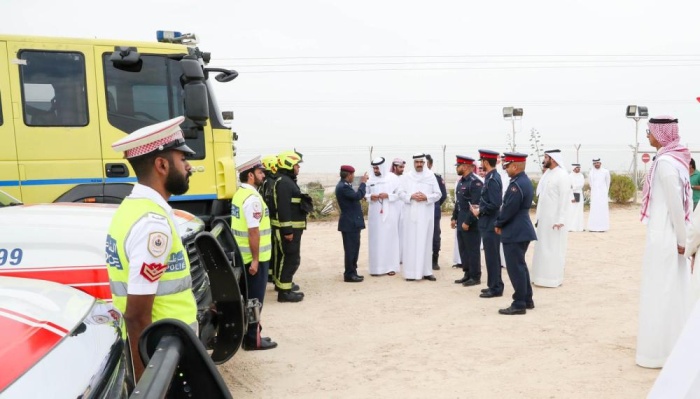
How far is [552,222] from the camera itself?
29.2ft

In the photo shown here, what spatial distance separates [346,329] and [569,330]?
2.37 metres

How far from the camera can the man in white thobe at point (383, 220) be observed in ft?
34.2

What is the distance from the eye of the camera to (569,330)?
21.7 ft

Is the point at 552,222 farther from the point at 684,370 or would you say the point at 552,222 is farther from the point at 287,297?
the point at 684,370

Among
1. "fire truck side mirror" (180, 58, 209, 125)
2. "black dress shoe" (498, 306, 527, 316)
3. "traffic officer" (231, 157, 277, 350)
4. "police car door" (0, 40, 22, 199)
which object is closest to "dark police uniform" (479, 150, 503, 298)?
"black dress shoe" (498, 306, 527, 316)

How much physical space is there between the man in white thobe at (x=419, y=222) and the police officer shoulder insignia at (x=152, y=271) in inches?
287

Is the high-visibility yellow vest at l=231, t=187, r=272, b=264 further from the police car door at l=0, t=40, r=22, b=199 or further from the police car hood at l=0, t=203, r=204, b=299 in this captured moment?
the police car hood at l=0, t=203, r=204, b=299

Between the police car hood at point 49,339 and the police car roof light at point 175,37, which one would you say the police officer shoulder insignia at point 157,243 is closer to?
the police car hood at point 49,339

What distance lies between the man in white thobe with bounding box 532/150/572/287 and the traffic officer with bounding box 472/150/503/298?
98 cm

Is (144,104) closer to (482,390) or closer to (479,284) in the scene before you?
(482,390)

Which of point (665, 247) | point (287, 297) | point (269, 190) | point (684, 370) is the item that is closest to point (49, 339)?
point (684, 370)

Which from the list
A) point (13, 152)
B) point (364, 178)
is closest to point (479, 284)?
point (364, 178)

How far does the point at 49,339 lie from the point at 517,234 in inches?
246

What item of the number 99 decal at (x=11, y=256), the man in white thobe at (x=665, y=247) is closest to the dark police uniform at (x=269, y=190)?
the man in white thobe at (x=665, y=247)
